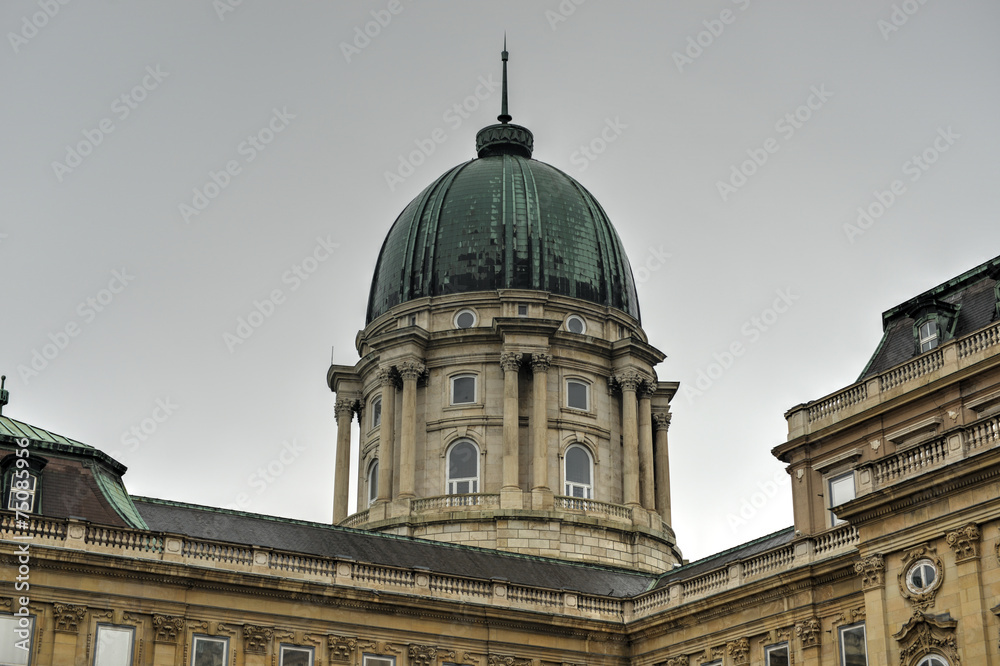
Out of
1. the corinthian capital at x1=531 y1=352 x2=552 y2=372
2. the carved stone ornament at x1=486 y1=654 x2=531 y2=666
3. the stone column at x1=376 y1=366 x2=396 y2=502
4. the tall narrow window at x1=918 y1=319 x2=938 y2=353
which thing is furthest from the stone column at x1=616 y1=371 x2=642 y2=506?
the tall narrow window at x1=918 y1=319 x2=938 y2=353

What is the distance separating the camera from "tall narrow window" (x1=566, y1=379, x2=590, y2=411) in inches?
2970

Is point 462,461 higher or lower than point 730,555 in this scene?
higher

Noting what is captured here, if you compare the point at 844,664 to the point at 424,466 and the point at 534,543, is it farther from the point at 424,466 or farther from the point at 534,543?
the point at 424,466

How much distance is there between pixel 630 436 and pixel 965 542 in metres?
39.1

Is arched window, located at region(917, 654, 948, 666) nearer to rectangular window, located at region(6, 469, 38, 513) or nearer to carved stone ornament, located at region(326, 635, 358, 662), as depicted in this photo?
carved stone ornament, located at region(326, 635, 358, 662)

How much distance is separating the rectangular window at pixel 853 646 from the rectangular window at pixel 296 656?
58.3ft

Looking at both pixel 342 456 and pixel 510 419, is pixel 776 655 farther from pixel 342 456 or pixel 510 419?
pixel 342 456

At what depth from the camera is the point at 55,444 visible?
50.9 m

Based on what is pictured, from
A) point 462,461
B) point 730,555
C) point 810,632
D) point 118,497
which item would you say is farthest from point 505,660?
point 462,461

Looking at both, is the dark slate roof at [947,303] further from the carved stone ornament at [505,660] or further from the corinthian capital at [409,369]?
the corinthian capital at [409,369]

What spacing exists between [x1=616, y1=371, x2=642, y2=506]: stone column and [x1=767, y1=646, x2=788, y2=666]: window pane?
25.5m

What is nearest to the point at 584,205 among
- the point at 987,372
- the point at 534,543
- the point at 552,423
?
the point at 552,423

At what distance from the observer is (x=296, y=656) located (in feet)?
162

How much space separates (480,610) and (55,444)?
16229 millimetres
